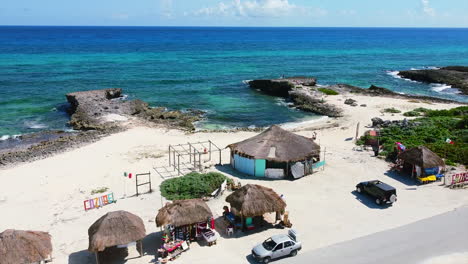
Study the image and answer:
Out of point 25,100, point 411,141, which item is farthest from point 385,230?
point 25,100

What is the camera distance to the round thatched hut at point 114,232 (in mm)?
17031

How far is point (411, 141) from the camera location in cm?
3375

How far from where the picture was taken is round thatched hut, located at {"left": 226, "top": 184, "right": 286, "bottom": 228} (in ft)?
65.5

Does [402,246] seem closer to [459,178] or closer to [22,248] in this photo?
[459,178]

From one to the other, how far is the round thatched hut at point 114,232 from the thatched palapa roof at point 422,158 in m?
19.9

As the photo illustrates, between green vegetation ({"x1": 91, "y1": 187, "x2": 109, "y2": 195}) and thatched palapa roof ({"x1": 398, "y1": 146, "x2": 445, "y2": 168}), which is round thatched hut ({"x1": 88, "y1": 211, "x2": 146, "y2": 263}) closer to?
green vegetation ({"x1": 91, "y1": 187, "x2": 109, "y2": 195})

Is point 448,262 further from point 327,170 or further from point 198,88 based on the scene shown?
point 198,88

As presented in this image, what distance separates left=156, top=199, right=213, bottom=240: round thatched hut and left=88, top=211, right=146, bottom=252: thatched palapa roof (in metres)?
1.41

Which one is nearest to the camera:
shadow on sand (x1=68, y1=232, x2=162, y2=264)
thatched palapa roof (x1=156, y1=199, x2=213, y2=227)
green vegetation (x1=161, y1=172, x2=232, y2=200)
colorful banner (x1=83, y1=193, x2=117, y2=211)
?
shadow on sand (x1=68, y1=232, x2=162, y2=264)

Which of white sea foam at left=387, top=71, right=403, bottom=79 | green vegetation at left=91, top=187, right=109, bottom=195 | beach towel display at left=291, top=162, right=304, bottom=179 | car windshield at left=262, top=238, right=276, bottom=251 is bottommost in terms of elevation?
green vegetation at left=91, top=187, right=109, bottom=195

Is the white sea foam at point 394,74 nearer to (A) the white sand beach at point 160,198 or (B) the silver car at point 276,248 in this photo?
(A) the white sand beach at point 160,198

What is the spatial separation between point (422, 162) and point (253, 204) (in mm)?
13890

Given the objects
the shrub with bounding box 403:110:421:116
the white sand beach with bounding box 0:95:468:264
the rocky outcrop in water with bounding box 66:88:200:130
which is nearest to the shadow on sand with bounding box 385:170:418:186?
the white sand beach with bounding box 0:95:468:264

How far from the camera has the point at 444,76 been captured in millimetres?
76188
